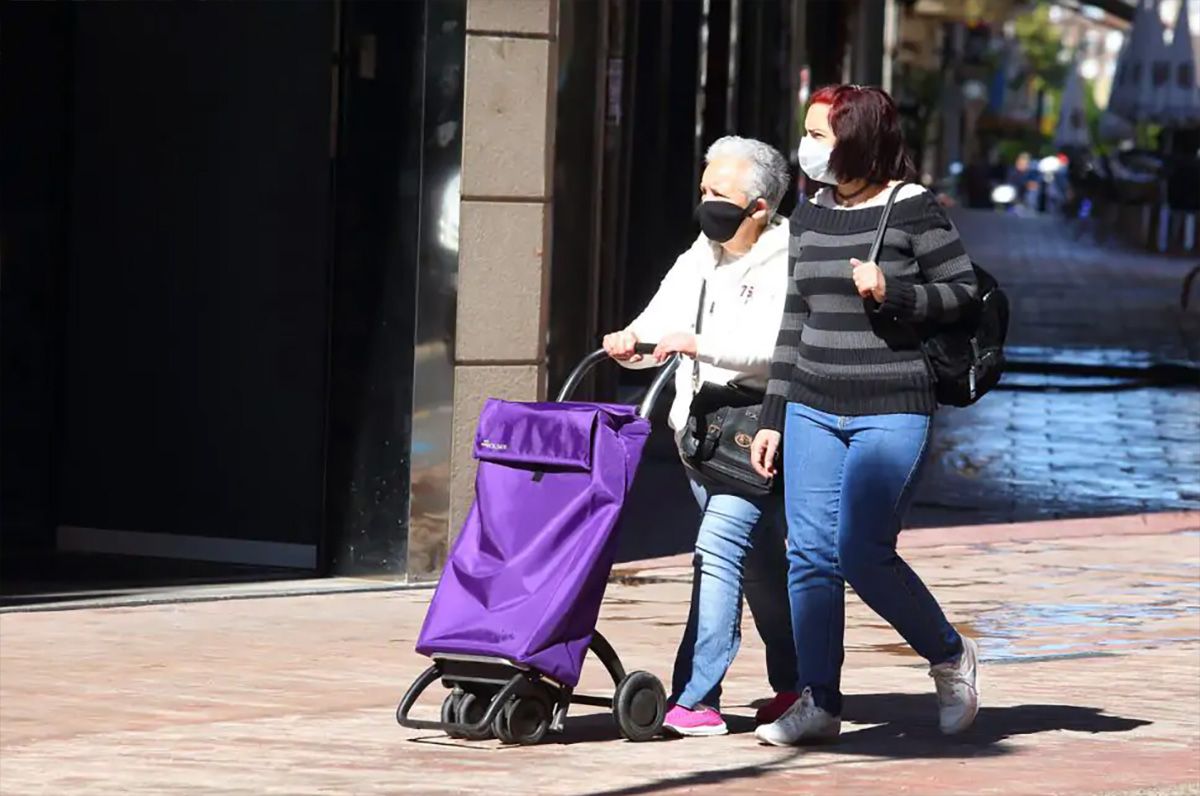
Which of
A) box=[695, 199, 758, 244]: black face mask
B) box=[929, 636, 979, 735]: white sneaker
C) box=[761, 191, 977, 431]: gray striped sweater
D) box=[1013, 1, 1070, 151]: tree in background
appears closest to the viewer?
box=[761, 191, 977, 431]: gray striped sweater

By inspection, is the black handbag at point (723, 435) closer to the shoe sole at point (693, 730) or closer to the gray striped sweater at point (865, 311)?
the gray striped sweater at point (865, 311)

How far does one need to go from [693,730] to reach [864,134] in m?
1.65

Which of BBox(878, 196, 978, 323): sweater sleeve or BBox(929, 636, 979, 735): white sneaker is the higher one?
BBox(878, 196, 978, 323): sweater sleeve

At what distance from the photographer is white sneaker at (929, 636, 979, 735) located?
6832 mm

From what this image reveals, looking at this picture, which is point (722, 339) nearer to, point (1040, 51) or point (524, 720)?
point (524, 720)

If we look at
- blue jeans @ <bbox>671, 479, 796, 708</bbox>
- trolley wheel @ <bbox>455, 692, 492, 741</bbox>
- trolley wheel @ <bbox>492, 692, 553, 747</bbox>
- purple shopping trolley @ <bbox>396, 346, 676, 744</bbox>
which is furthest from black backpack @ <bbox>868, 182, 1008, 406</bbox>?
trolley wheel @ <bbox>455, 692, 492, 741</bbox>

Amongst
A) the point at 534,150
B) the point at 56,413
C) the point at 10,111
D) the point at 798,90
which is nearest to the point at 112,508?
the point at 56,413

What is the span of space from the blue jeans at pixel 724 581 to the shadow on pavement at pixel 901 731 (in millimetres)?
248

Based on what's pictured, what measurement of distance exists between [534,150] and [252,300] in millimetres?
1295

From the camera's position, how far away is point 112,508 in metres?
10.4

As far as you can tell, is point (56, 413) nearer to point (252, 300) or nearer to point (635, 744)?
point (252, 300)

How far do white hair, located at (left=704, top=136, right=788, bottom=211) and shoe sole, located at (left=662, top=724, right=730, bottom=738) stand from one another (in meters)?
1.38

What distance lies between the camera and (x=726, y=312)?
21.7 ft

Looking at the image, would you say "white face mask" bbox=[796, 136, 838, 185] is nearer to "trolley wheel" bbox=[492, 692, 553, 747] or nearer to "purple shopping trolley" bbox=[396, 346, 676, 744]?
"purple shopping trolley" bbox=[396, 346, 676, 744]
